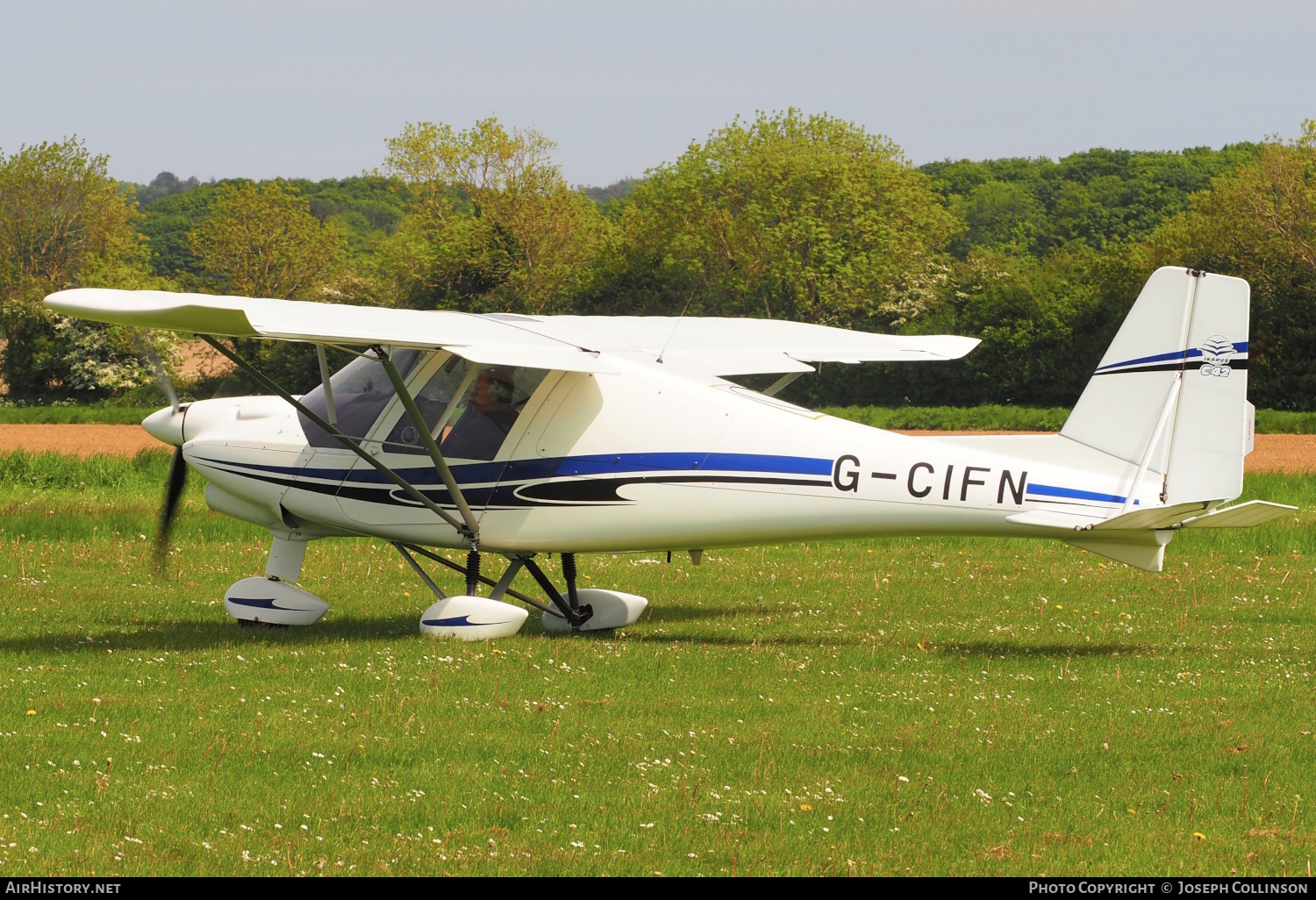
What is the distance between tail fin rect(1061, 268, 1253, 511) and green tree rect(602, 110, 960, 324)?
160 feet

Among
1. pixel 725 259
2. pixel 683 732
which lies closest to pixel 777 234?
pixel 725 259

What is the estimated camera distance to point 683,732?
800 cm

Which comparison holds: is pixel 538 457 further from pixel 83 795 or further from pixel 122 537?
pixel 122 537

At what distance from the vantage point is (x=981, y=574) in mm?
14812

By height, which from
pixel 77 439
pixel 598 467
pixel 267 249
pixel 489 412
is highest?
pixel 267 249

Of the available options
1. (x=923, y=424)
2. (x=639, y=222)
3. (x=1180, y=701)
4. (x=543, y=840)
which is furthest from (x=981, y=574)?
(x=639, y=222)

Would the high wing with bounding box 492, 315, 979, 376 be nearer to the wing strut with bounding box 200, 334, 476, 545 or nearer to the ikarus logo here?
the wing strut with bounding box 200, 334, 476, 545

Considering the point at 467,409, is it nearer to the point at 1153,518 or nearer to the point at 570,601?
the point at 570,601

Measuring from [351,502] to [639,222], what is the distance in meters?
52.3

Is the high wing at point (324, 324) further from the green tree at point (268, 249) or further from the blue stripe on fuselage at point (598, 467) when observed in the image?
the green tree at point (268, 249)

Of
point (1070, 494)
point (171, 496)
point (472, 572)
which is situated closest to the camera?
point (1070, 494)

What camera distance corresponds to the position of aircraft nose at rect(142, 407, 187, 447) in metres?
12.1

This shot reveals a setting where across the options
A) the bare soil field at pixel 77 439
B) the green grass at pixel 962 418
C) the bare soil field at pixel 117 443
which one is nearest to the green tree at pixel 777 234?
the green grass at pixel 962 418

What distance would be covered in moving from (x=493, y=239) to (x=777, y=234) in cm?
1290
